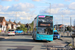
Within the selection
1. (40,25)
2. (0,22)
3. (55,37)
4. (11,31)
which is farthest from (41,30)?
(0,22)

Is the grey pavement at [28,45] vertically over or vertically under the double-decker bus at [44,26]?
under

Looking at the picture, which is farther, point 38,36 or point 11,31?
point 11,31

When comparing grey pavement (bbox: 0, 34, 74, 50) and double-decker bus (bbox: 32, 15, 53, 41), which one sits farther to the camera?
double-decker bus (bbox: 32, 15, 53, 41)

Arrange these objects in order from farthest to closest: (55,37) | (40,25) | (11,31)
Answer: (11,31) → (55,37) → (40,25)

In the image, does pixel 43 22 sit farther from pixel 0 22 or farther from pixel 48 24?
pixel 0 22

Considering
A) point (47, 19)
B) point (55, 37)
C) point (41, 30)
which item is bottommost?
point (55, 37)

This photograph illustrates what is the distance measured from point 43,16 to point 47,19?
682mm

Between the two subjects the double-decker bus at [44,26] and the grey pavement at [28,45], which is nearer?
the grey pavement at [28,45]

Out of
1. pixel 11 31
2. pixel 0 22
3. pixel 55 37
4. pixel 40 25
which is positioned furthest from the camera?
pixel 0 22

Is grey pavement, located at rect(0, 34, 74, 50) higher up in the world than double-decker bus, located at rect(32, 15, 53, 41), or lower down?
lower down

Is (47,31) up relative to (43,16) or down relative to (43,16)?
down

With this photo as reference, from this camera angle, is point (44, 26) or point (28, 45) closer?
point (28, 45)

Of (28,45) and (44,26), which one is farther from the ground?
(44,26)

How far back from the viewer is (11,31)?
42.8 m
